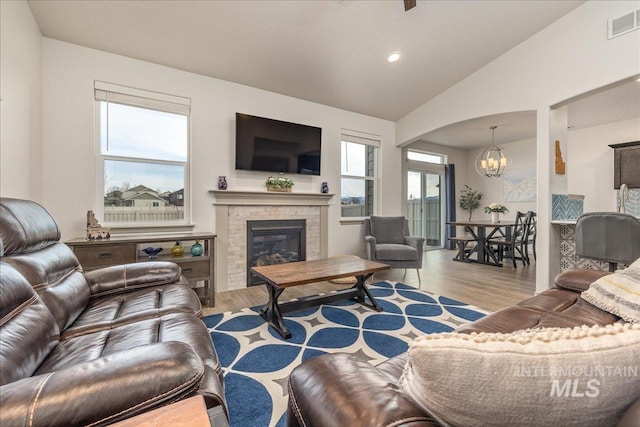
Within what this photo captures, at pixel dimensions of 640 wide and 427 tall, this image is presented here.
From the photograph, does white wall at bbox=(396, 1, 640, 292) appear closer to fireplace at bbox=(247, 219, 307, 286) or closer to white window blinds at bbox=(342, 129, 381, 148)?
white window blinds at bbox=(342, 129, 381, 148)

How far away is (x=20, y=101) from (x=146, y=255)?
163 cm

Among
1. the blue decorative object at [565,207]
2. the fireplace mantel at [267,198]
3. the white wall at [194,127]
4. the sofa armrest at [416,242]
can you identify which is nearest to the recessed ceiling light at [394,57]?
the white wall at [194,127]

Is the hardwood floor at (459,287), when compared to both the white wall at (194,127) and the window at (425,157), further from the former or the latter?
the window at (425,157)

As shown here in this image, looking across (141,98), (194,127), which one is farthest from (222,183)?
(141,98)

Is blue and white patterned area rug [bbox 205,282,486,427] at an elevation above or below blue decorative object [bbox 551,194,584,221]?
below

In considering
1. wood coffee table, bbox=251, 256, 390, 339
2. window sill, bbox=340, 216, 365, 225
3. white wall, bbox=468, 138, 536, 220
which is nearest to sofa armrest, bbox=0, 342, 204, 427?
wood coffee table, bbox=251, 256, 390, 339

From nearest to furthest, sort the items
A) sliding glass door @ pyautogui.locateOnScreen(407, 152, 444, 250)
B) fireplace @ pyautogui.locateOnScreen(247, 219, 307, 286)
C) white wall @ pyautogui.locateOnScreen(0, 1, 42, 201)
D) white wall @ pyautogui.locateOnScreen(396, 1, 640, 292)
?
white wall @ pyautogui.locateOnScreen(0, 1, 42, 201) → white wall @ pyautogui.locateOnScreen(396, 1, 640, 292) → fireplace @ pyautogui.locateOnScreen(247, 219, 307, 286) → sliding glass door @ pyautogui.locateOnScreen(407, 152, 444, 250)

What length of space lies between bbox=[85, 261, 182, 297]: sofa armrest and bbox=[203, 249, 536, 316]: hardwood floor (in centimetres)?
86

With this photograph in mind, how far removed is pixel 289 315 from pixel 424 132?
3607 millimetres

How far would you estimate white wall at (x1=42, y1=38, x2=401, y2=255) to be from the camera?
Result: 8.90 ft

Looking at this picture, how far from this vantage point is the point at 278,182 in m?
3.85

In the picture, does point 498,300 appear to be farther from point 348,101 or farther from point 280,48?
point 280,48

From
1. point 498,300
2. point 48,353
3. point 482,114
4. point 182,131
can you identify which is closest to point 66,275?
point 48,353

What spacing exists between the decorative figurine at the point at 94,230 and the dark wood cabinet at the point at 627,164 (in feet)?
23.6
